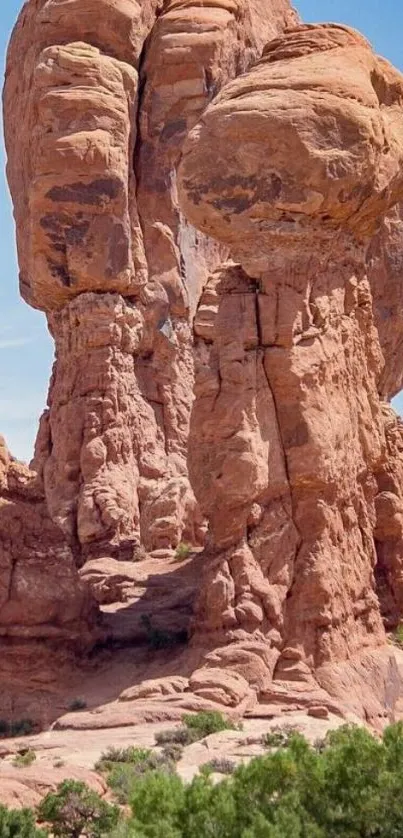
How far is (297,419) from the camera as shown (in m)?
30.9

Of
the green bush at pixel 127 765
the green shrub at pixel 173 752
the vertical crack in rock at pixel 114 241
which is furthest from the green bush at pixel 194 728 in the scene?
the vertical crack in rock at pixel 114 241

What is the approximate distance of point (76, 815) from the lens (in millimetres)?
21688

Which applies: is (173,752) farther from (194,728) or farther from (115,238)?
(115,238)

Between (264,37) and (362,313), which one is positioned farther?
(264,37)

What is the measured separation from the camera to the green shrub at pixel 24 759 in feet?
84.6

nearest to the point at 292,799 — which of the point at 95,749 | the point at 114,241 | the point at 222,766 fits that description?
the point at 222,766

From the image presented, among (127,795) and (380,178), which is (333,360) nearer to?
(380,178)

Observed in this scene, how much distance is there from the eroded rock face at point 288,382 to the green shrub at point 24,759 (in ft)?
11.9

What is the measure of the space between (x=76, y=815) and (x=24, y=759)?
182 inches

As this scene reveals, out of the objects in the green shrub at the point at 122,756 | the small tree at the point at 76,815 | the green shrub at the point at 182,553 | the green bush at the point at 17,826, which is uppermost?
the green shrub at the point at 182,553

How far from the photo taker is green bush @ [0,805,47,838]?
66.1ft

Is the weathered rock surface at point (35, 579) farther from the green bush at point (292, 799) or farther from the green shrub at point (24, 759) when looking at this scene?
the green bush at point (292, 799)

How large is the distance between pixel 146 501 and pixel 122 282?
16.4 ft

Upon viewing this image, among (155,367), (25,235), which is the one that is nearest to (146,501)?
(155,367)
